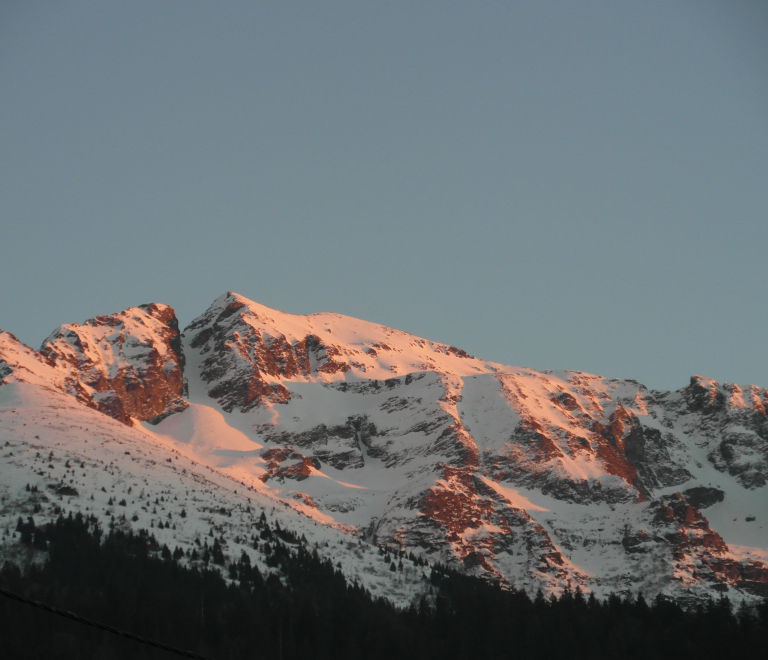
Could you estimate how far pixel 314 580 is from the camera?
19250 centimetres

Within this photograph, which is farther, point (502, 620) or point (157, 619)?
point (502, 620)

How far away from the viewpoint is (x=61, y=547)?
170 meters

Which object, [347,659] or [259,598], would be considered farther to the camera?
[259,598]

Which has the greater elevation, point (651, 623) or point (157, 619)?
point (651, 623)

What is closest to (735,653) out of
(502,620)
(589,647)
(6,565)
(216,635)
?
(589,647)

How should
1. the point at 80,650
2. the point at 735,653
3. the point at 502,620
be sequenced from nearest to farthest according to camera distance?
the point at 80,650 → the point at 735,653 → the point at 502,620

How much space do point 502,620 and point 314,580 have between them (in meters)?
46.7

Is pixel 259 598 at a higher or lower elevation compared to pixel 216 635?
higher

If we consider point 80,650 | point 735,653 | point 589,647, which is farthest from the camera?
point 589,647

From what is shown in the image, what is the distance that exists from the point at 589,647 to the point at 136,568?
7140 centimetres

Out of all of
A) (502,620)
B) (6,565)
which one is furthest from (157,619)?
(502,620)

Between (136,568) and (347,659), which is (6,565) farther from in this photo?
(347,659)

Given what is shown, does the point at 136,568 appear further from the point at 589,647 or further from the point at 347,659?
the point at 589,647

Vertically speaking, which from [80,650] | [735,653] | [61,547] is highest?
[61,547]
